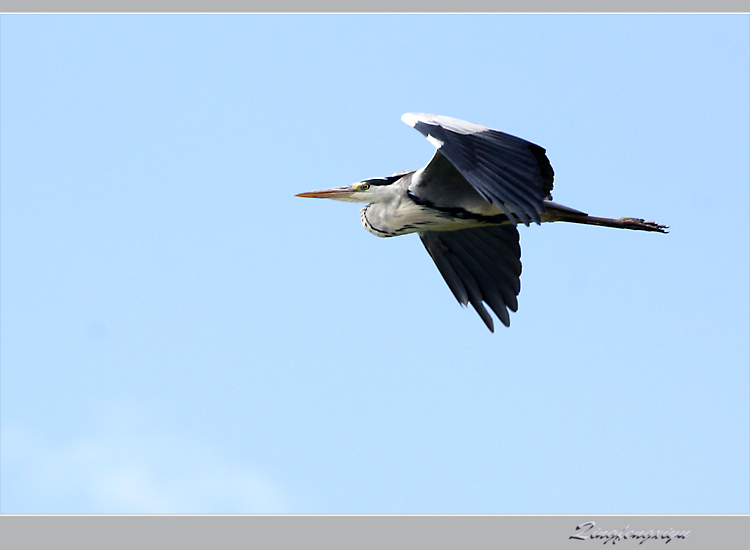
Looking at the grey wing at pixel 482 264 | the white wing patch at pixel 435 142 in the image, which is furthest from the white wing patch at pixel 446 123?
the grey wing at pixel 482 264

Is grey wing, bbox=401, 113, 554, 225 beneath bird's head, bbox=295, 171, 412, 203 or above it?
beneath

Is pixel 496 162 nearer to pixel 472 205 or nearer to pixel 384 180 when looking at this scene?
pixel 472 205

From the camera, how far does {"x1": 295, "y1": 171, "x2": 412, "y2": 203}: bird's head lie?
8.14 metres

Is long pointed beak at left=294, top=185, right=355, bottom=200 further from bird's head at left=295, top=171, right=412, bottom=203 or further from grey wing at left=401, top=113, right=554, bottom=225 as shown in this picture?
grey wing at left=401, top=113, right=554, bottom=225

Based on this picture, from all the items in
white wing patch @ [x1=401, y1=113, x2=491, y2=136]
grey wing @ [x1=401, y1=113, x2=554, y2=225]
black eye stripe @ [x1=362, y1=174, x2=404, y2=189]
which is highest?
black eye stripe @ [x1=362, y1=174, x2=404, y2=189]

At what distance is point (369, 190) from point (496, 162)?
1732mm

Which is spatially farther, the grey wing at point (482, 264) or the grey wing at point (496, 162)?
the grey wing at point (482, 264)

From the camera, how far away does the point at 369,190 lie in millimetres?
8219

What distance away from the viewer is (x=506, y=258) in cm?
870

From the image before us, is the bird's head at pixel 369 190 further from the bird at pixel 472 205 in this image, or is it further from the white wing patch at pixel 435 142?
the white wing patch at pixel 435 142

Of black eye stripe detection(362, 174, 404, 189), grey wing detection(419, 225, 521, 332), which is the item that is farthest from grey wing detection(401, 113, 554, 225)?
grey wing detection(419, 225, 521, 332)

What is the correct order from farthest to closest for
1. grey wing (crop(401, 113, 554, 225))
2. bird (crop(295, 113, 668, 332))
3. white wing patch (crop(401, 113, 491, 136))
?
white wing patch (crop(401, 113, 491, 136)) < bird (crop(295, 113, 668, 332)) < grey wing (crop(401, 113, 554, 225))

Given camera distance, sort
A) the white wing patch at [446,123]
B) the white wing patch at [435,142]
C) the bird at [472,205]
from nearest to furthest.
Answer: the bird at [472,205], the white wing patch at [435,142], the white wing patch at [446,123]

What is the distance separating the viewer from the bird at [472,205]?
22.0 ft
